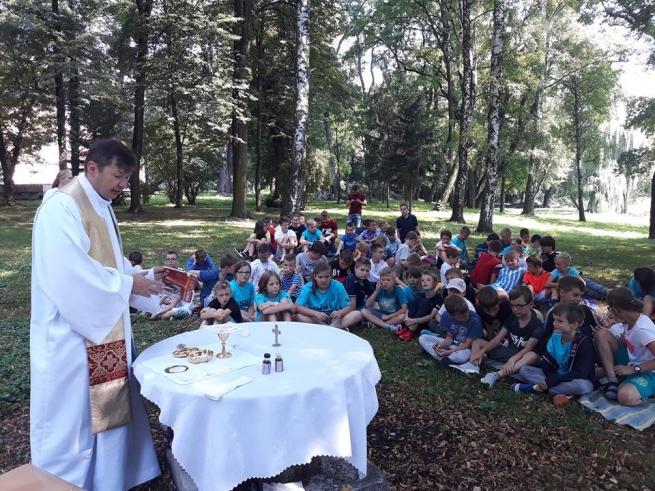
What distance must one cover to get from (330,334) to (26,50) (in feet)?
64.9

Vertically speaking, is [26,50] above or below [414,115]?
above

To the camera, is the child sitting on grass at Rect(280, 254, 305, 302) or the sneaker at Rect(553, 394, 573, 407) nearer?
the sneaker at Rect(553, 394, 573, 407)

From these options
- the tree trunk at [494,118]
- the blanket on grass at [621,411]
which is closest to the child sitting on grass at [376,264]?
the blanket on grass at [621,411]

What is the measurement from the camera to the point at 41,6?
1709 centimetres

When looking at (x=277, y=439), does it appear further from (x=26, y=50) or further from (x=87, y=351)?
(x=26, y=50)

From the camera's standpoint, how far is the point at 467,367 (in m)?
4.79

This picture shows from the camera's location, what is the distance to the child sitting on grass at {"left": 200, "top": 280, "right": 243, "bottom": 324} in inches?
199

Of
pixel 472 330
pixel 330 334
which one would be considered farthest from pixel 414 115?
pixel 330 334

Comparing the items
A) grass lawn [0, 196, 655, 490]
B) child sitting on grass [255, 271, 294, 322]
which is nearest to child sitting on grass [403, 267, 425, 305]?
grass lawn [0, 196, 655, 490]

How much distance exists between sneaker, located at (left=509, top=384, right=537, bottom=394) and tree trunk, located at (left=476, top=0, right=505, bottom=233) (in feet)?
37.5

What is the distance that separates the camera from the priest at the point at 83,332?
2477 mm

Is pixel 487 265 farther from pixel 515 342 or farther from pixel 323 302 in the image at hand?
pixel 323 302

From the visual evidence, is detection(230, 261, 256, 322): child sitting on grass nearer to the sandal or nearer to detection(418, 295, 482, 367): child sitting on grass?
detection(418, 295, 482, 367): child sitting on grass

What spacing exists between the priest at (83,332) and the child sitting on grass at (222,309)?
7.41 ft
